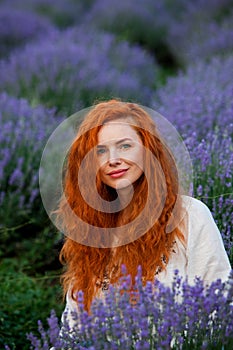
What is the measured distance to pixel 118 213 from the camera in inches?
82.4

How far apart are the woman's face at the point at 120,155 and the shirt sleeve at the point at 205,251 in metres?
0.22

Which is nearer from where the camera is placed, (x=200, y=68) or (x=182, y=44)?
(x=200, y=68)

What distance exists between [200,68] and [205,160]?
3.11 meters

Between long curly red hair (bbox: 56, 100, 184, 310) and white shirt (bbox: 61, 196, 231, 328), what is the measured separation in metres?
0.03

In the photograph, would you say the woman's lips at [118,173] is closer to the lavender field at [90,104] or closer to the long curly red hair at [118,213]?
the long curly red hair at [118,213]

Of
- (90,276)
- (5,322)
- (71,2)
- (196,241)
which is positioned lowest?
(5,322)

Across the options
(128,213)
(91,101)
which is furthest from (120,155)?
(91,101)

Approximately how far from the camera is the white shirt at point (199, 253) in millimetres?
1887

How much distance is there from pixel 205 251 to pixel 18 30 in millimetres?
6734

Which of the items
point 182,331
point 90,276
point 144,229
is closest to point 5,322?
point 90,276

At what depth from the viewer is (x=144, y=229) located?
2020mm

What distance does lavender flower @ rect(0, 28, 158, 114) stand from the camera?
529cm

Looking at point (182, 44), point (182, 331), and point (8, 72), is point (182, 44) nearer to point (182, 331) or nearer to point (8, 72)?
point (8, 72)

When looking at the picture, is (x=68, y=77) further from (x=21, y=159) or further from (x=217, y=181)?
(x=217, y=181)
